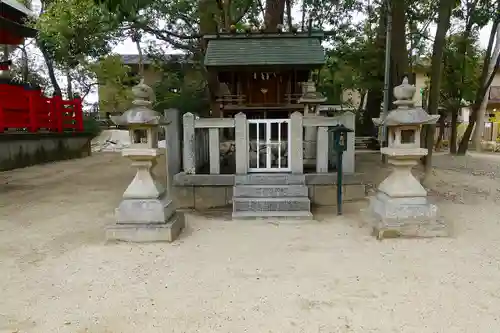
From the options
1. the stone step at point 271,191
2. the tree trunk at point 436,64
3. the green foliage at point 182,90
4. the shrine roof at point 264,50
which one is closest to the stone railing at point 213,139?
the stone step at point 271,191

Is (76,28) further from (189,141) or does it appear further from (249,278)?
(249,278)

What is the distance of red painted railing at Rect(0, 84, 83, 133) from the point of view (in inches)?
443

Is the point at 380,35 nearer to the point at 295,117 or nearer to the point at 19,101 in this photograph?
the point at 295,117

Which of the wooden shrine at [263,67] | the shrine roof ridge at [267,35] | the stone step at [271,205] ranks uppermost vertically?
the shrine roof ridge at [267,35]

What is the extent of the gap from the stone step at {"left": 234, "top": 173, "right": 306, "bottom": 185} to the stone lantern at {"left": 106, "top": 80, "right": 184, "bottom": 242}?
1.78m

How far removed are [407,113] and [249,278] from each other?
3005 millimetres

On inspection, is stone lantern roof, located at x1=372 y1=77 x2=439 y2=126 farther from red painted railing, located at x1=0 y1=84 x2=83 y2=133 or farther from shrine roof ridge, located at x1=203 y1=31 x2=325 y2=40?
red painted railing, located at x1=0 y1=84 x2=83 y2=133

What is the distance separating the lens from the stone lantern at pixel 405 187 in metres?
4.96

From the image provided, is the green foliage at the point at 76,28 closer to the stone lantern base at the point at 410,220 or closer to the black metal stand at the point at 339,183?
the black metal stand at the point at 339,183

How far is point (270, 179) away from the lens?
21.7 ft

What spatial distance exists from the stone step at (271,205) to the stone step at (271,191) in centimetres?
13

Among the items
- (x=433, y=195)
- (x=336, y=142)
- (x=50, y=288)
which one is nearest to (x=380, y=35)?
(x=433, y=195)

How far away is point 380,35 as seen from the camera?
52.4ft

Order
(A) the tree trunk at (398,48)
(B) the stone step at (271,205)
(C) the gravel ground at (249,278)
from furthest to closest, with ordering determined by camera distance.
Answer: (A) the tree trunk at (398,48), (B) the stone step at (271,205), (C) the gravel ground at (249,278)
